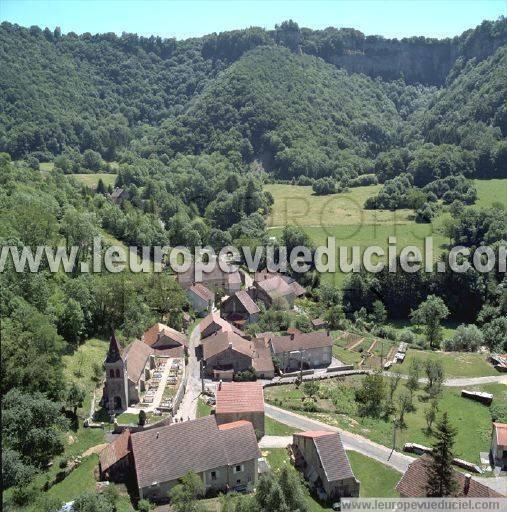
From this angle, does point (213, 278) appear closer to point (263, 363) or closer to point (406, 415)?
point (263, 363)

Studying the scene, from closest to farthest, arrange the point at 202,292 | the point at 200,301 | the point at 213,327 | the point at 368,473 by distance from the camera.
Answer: the point at 368,473
the point at 213,327
the point at 200,301
the point at 202,292

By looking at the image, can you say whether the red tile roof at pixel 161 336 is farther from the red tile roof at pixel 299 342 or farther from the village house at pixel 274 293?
the village house at pixel 274 293

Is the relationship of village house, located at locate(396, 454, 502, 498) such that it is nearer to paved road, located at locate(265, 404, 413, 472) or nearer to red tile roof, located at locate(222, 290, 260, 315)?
paved road, located at locate(265, 404, 413, 472)

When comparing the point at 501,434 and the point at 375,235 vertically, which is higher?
the point at 375,235

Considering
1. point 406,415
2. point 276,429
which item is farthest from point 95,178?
point 406,415

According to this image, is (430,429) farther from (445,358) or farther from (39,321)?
(39,321)

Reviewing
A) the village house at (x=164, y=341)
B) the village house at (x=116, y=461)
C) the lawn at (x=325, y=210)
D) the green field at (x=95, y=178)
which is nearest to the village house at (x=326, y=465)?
the village house at (x=116, y=461)

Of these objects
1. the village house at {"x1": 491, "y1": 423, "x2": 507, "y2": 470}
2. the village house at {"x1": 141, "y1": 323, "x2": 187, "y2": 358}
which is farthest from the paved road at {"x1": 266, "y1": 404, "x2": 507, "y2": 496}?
the village house at {"x1": 141, "y1": 323, "x2": 187, "y2": 358}

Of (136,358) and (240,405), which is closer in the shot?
(240,405)
